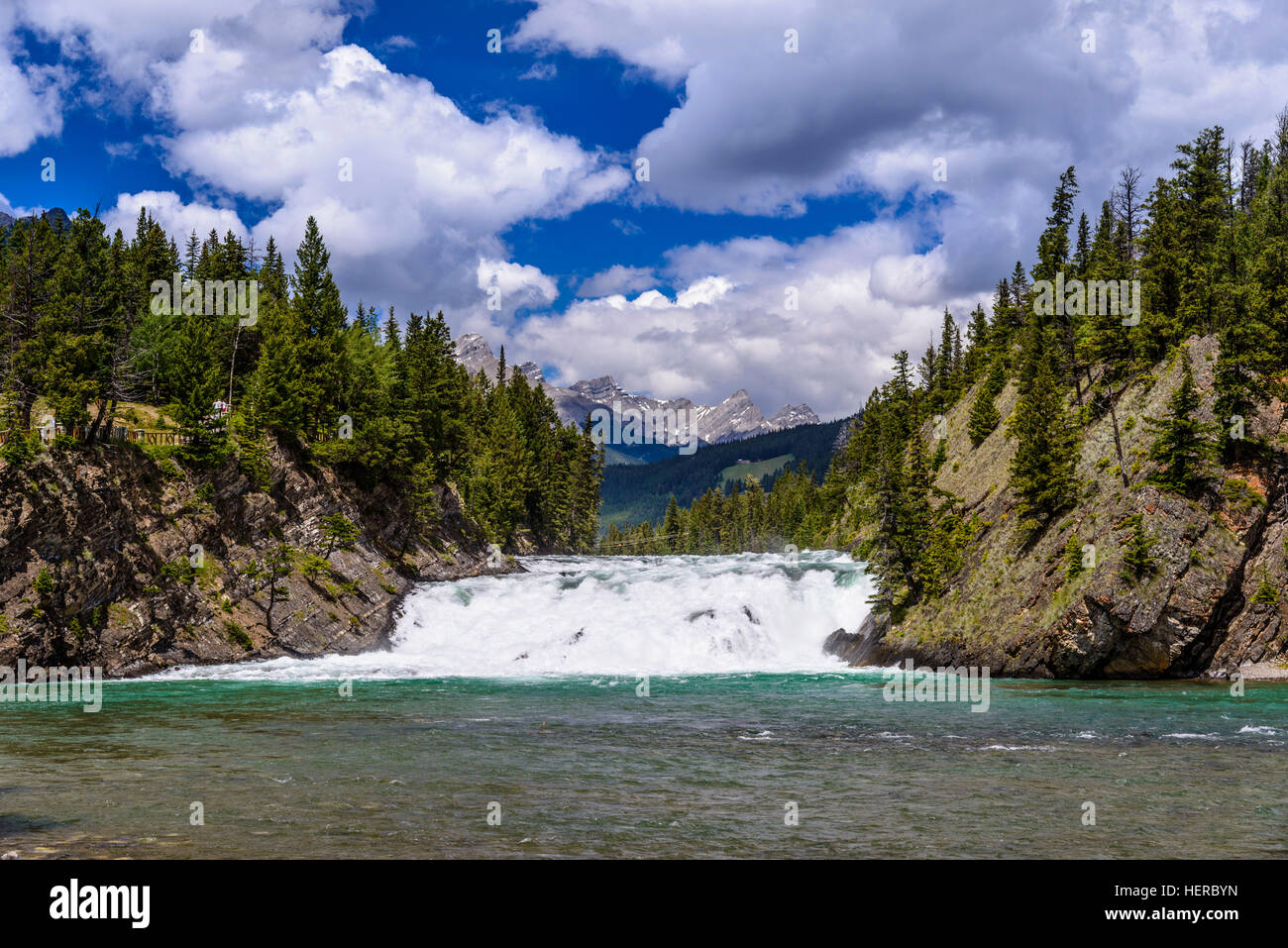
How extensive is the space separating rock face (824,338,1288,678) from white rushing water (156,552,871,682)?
720 cm

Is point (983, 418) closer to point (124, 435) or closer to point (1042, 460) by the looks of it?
point (1042, 460)

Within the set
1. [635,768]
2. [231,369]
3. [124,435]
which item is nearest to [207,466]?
[124,435]

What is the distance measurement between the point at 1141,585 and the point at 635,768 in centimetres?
2881

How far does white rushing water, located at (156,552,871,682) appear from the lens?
48188mm

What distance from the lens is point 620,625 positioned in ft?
174

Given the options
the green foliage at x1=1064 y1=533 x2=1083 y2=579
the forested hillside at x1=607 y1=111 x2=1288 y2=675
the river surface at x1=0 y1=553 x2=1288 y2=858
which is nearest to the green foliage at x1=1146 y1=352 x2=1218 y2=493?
the forested hillside at x1=607 y1=111 x2=1288 y2=675

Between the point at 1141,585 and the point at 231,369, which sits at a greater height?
the point at 231,369

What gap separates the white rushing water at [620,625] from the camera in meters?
48.2

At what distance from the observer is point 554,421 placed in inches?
5807

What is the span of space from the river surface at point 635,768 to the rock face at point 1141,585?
2.43 metres

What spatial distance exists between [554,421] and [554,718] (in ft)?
395

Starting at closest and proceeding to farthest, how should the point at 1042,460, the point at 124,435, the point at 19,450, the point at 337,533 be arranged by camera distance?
the point at 19,450
the point at 1042,460
the point at 124,435
the point at 337,533
